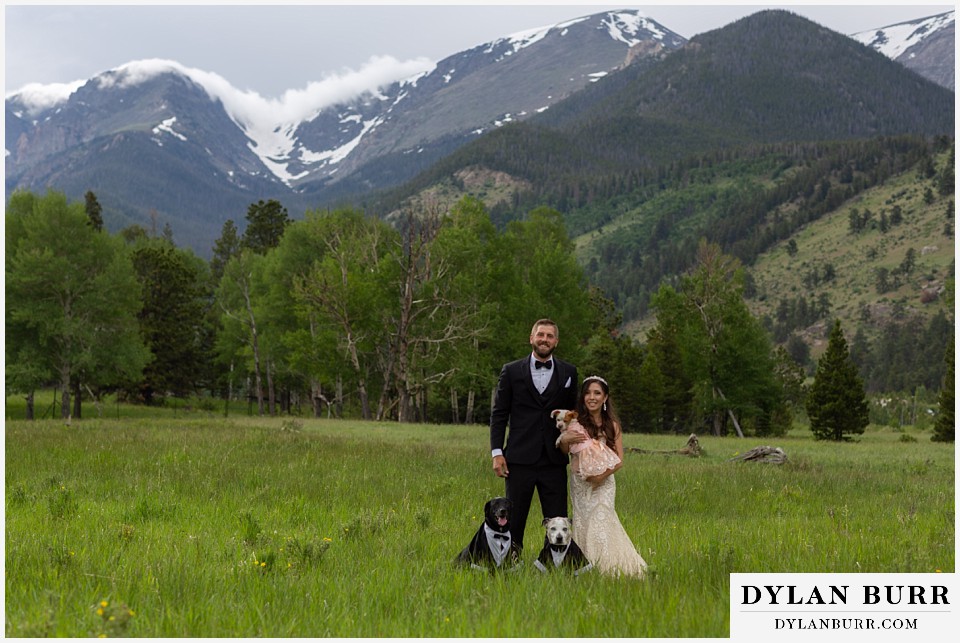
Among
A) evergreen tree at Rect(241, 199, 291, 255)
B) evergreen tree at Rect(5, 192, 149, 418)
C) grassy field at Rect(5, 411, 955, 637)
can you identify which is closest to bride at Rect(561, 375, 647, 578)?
grassy field at Rect(5, 411, 955, 637)

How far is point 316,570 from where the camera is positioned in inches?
261

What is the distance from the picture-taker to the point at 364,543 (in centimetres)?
807

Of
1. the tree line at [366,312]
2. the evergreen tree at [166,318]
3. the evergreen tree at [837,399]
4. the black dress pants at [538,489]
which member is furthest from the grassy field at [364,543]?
the evergreen tree at [166,318]

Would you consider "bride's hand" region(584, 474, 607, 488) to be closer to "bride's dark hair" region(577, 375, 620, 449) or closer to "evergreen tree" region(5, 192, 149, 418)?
"bride's dark hair" region(577, 375, 620, 449)

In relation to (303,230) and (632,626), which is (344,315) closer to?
(303,230)

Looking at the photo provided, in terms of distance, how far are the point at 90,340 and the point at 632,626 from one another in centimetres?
4305

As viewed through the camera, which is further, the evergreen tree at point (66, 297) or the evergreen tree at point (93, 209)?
the evergreen tree at point (93, 209)

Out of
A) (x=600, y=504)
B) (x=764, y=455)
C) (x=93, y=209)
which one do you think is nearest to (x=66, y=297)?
(x=93, y=209)

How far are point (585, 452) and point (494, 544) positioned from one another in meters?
1.23

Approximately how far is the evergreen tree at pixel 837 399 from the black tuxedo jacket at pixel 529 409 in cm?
4789

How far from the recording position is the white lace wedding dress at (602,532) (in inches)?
271

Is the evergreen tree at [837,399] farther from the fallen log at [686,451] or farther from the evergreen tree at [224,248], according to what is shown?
the evergreen tree at [224,248]

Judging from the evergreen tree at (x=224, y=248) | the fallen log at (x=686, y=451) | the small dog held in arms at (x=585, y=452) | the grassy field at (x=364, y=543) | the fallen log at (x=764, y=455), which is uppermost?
the evergreen tree at (x=224, y=248)

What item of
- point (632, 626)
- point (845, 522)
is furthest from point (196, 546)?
point (845, 522)
